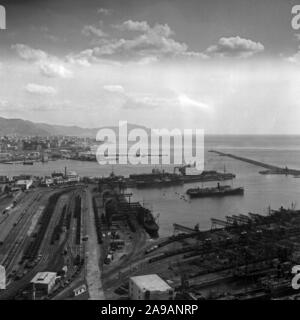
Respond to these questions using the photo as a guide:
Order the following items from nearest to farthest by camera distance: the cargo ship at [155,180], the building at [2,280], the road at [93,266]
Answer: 1. the road at [93,266]
2. the building at [2,280]
3. the cargo ship at [155,180]

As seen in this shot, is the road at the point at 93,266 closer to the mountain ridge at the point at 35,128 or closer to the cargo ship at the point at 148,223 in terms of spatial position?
the cargo ship at the point at 148,223

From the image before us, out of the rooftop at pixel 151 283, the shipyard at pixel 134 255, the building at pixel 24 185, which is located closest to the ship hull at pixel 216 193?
the shipyard at pixel 134 255

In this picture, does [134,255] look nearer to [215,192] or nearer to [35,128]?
[215,192]

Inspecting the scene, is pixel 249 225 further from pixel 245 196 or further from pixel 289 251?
pixel 245 196

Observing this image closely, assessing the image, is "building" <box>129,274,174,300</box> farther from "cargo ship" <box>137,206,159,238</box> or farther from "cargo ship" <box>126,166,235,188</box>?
"cargo ship" <box>126,166,235,188</box>

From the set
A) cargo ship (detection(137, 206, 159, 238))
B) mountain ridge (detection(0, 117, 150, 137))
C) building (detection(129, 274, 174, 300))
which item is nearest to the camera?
building (detection(129, 274, 174, 300))

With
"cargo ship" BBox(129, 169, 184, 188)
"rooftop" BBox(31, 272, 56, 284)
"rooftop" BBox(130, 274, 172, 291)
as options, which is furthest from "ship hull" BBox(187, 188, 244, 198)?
"rooftop" BBox(130, 274, 172, 291)

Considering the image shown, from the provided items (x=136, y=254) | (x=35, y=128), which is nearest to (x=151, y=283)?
Result: (x=136, y=254)
